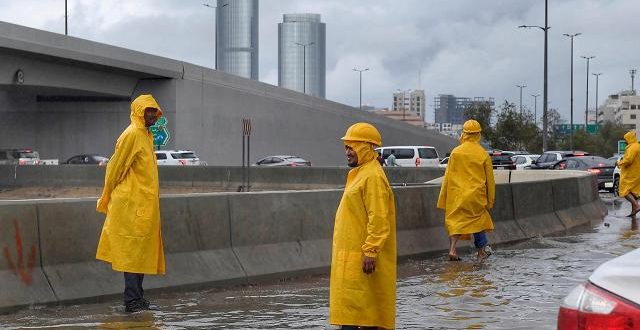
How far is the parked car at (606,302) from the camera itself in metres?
3.79

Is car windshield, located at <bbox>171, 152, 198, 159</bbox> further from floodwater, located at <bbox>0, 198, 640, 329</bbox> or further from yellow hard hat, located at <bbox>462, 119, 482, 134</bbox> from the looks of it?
yellow hard hat, located at <bbox>462, 119, 482, 134</bbox>

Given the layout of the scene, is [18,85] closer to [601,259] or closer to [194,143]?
[194,143]

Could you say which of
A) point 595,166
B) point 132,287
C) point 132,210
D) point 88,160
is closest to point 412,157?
point 88,160

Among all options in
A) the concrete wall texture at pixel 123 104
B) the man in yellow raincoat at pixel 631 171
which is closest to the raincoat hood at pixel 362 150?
the man in yellow raincoat at pixel 631 171

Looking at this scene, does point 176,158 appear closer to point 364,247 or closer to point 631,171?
point 631,171

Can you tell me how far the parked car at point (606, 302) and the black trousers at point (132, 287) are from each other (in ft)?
21.2

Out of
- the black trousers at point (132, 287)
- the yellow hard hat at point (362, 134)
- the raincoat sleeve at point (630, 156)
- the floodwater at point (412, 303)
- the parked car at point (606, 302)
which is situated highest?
the yellow hard hat at point (362, 134)

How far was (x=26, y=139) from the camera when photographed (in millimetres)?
65750

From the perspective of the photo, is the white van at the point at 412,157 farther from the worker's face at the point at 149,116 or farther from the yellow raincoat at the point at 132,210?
the yellow raincoat at the point at 132,210

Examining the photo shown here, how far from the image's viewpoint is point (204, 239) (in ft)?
39.7

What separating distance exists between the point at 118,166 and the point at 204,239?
2.28 meters

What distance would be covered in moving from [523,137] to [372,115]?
53.2 ft

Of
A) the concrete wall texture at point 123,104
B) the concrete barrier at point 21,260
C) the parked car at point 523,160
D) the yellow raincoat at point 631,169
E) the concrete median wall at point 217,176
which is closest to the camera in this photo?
the concrete barrier at point 21,260

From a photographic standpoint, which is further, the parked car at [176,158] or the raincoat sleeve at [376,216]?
the parked car at [176,158]
